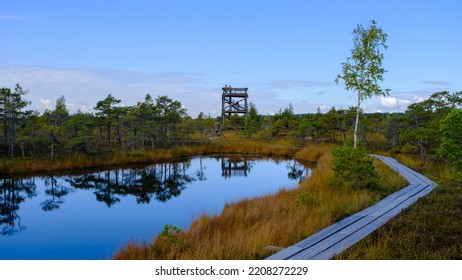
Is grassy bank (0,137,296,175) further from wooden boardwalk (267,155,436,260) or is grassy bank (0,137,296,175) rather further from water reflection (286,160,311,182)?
wooden boardwalk (267,155,436,260)

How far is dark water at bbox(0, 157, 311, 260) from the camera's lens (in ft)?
34.0

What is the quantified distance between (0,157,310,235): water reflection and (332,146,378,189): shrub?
820 cm

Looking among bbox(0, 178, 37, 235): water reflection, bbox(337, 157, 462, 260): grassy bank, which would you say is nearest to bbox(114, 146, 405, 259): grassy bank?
bbox(337, 157, 462, 260): grassy bank

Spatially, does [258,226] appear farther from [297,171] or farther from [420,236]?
[297,171]

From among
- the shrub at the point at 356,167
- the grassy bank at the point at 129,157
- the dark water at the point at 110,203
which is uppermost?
the shrub at the point at 356,167

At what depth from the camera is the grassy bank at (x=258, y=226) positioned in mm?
6924

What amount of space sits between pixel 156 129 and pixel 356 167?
24348 mm

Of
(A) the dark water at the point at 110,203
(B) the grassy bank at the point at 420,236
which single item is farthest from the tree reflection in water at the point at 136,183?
(B) the grassy bank at the point at 420,236

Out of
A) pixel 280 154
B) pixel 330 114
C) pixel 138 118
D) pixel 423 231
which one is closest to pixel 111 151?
pixel 138 118

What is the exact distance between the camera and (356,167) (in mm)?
12680

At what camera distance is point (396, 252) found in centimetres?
643

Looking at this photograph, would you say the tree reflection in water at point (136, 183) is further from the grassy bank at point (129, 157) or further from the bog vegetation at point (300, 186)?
the bog vegetation at point (300, 186)

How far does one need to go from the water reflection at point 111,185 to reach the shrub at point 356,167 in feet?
26.9

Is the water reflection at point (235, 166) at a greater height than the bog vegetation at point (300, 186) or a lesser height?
lesser
